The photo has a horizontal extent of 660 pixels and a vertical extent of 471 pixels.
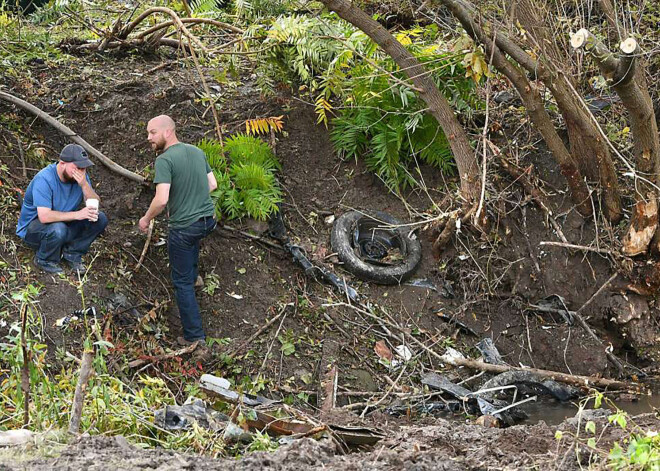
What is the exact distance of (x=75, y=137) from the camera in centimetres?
835

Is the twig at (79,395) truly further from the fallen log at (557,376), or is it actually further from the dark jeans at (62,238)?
the fallen log at (557,376)

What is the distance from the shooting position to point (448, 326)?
816 cm

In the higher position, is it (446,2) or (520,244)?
(446,2)

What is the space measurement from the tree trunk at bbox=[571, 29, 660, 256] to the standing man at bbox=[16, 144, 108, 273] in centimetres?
442

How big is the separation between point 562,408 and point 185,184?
13.2 ft

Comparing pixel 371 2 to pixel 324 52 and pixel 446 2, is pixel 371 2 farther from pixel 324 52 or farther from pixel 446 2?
pixel 446 2

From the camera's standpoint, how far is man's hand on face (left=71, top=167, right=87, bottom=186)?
6672mm

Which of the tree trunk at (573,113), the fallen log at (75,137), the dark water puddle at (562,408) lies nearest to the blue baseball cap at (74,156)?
the fallen log at (75,137)

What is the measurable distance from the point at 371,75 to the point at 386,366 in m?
3.29

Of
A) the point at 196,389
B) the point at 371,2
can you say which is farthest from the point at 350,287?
the point at 371,2

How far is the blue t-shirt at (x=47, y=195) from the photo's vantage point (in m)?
6.64

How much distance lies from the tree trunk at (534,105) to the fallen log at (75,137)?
3857mm

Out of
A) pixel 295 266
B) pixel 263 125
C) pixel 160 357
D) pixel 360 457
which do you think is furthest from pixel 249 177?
pixel 360 457

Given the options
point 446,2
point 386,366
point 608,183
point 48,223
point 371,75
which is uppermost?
point 446,2
